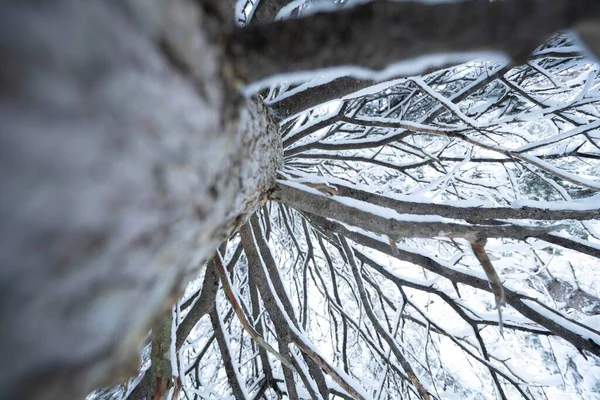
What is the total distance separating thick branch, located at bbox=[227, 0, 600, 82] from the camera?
19 cm

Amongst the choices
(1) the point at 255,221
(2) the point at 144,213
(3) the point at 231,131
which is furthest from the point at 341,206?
(1) the point at 255,221

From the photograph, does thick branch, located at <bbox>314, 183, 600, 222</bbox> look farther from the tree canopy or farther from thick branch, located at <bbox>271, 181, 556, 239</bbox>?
thick branch, located at <bbox>271, 181, 556, 239</bbox>

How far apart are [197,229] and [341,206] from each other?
14.2 inches

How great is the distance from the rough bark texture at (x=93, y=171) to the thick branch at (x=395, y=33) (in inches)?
1.5

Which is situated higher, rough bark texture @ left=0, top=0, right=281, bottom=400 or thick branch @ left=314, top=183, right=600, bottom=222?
thick branch @ left=314, top=183, right=600, bottom=222

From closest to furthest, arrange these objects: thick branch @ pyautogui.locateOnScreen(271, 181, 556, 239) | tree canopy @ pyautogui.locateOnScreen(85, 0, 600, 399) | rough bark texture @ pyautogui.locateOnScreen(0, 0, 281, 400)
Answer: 1. rough bark texture @ pyautogui.locateOnScreen(0, 0, 281, 400)
2. thick branch @ pyautogui.locateOnScreen(271, 181, 556, 239)
3. tree canopy @ pyautogui.locateOnScreen(85, 0, 600, 399)

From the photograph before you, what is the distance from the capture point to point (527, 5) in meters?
0.19

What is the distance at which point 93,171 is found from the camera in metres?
0.15

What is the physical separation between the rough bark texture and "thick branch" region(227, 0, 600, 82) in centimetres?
4

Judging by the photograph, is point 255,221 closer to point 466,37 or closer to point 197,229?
point 197,229

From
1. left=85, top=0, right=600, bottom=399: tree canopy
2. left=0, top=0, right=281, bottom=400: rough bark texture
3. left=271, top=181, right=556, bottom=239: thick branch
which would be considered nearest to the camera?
left=0, top=0, right=281, bottom=400: rough bark texture

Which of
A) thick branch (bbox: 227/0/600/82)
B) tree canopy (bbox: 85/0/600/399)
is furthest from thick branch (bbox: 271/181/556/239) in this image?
thick branch (bbox: 227/0/600/82)

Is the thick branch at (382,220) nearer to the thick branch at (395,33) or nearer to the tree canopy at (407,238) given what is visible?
the tree canopy at (407,238)

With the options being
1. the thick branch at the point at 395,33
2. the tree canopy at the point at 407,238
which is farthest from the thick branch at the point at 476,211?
the thick branch at the point at 395,33
